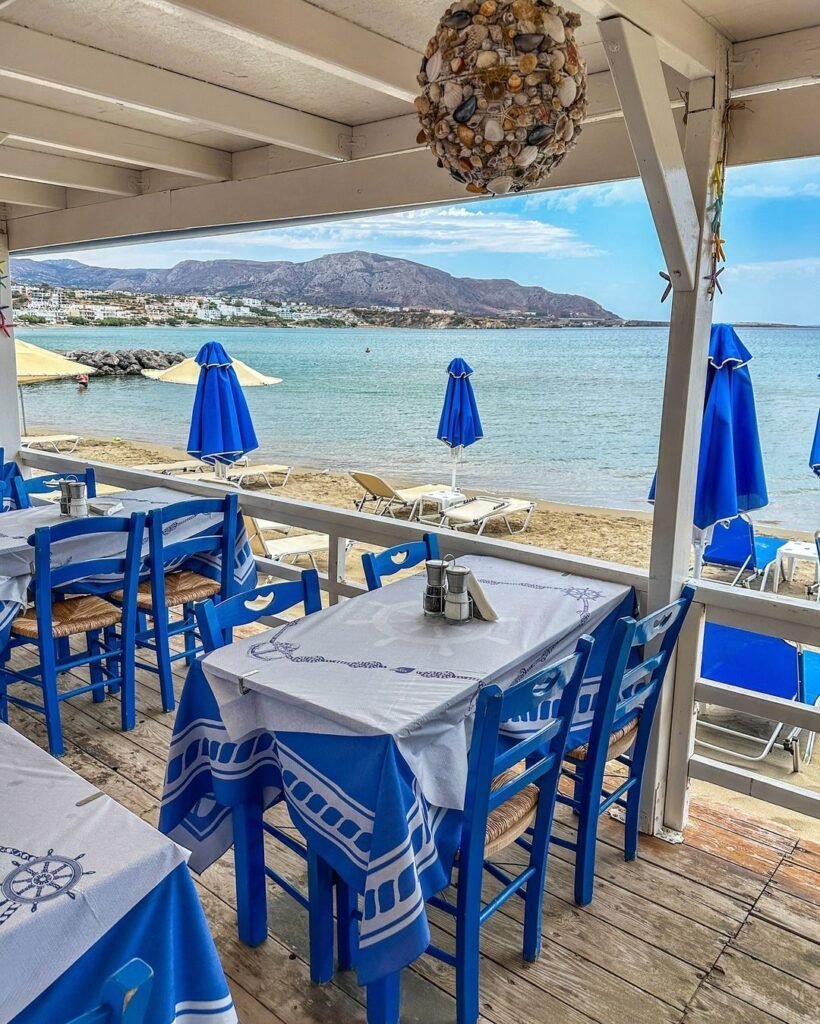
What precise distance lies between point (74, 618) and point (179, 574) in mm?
615

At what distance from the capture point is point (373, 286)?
30.5 metres

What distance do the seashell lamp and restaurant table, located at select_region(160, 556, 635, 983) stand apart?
3.54 ft

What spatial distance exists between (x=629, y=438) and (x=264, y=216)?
76.8ft

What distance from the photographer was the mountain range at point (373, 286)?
29.1 metres

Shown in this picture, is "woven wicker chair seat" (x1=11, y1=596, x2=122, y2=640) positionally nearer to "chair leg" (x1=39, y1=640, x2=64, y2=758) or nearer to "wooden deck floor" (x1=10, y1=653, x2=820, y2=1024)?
"chair leg" (x1=39, y1=640, x2=64, y2=758)

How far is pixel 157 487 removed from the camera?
13.3 ft

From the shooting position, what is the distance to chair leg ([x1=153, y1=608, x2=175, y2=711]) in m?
3.11

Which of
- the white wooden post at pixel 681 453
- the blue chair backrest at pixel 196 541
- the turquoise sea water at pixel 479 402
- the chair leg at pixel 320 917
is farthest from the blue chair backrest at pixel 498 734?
the turquoise sea water at pixel 479 402

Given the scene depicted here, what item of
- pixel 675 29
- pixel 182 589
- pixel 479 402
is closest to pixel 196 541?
pixel 182 589

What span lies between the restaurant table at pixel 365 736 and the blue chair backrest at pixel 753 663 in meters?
1.30

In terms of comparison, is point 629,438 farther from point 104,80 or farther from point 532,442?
point 104,80

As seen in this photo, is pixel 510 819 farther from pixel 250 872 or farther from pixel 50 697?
pixel 50 697

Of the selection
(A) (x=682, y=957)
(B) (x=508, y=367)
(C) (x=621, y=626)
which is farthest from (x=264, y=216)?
(B) (x=508, y=367)

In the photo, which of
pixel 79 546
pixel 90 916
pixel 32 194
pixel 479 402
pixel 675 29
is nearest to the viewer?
pixel 90 916
